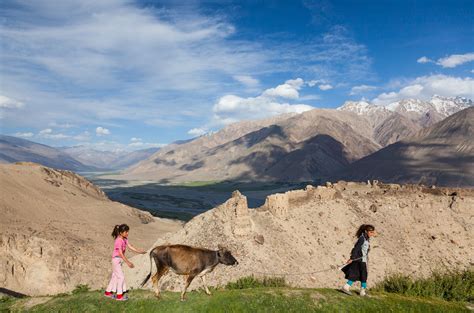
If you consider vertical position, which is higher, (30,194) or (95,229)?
(30,194)

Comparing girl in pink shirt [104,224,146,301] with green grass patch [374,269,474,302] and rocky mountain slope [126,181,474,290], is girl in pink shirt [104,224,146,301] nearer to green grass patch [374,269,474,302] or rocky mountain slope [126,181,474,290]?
green grass patch [374,269,474,302]

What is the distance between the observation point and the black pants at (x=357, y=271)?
12875mm

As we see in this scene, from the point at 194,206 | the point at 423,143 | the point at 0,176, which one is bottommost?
the point at 194,206

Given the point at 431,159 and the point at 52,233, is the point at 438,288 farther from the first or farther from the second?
the point at 431,159

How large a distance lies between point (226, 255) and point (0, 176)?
48755mm

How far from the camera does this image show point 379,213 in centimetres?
3541

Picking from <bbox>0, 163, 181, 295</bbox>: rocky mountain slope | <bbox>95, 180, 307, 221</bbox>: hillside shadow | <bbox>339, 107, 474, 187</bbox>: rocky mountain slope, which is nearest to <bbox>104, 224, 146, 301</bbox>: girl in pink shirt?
<bbox>0, 163, 181, 295</bbox>: rocky mountain slope

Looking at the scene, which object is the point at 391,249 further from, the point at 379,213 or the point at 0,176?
the point at 0,176

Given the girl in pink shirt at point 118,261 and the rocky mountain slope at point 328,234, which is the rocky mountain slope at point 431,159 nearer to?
the rocky mountain slope at point 328,234

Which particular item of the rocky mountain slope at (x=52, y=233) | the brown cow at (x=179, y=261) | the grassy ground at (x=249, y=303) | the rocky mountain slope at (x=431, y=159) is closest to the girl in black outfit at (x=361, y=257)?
the grassy ground at (x=249, y=303)

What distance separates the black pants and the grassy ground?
0.67 m

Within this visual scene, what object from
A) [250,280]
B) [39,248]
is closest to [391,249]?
[250,280]

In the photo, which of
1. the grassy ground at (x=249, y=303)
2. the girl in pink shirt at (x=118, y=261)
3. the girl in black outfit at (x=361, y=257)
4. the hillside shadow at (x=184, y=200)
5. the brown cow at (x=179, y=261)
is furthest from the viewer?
the hillside shadow at (x=184, y=200)

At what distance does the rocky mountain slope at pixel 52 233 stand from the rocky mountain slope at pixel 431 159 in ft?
380
